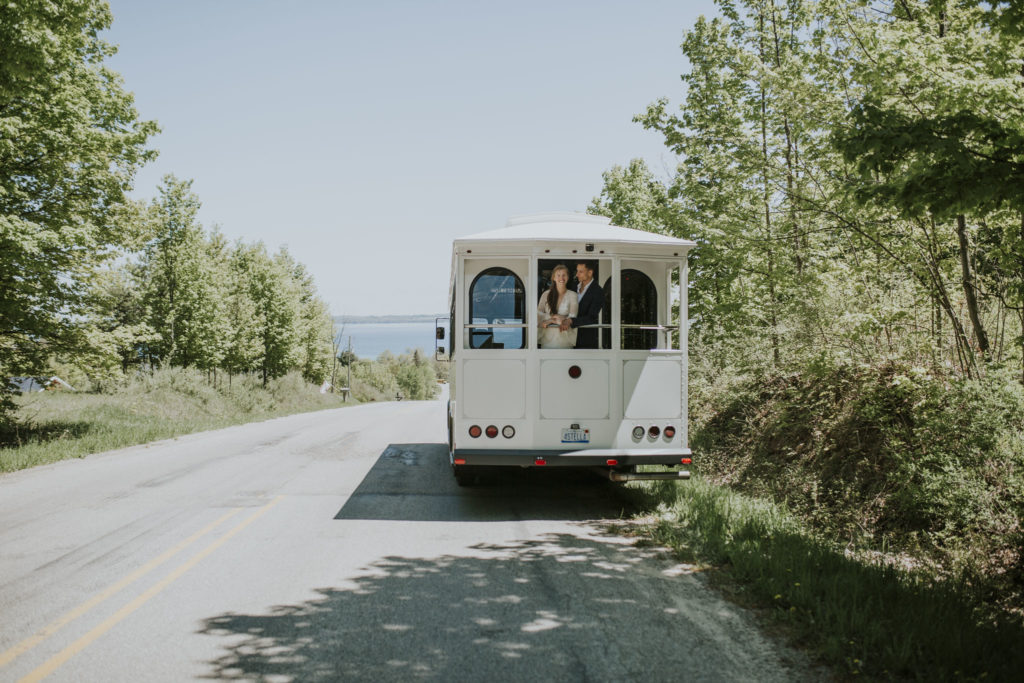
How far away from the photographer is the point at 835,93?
31.5 feet

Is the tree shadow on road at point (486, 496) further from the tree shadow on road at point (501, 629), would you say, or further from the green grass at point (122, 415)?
the green grass at point (122, 415)

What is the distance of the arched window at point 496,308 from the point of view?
8.30 meters

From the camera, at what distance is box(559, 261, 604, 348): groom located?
8258 millimetres

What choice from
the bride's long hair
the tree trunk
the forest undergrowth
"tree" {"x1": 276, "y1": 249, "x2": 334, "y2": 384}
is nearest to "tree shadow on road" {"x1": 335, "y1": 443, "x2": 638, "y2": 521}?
the forest undergrowth

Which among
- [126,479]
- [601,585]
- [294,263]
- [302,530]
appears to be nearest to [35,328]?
[126,479]

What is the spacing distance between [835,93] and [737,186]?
12.2 ft

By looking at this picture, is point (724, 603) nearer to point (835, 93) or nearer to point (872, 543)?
point (872, 543)

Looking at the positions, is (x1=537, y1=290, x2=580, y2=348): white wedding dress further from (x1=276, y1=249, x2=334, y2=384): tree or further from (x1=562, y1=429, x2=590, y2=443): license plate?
(x1=276, y1=249, x2=334, y2=384): tree

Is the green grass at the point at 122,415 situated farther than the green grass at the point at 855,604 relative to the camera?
Yes

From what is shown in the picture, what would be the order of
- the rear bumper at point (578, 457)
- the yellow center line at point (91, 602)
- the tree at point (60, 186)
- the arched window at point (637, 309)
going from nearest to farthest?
the yellow center line at point (91, 602), the rear bumper at point (578, 457), the arched window at point (637, 309), the tree at point (60, 186)

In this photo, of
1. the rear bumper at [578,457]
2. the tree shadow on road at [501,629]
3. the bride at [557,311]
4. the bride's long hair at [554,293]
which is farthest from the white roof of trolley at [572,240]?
the tree shadow on road at [501,629]

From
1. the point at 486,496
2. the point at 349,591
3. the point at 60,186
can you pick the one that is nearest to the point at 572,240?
the point at 486,496

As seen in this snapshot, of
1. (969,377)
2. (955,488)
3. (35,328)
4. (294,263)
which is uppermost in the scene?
(294,263)

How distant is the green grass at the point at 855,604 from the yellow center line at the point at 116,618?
13.8ft
